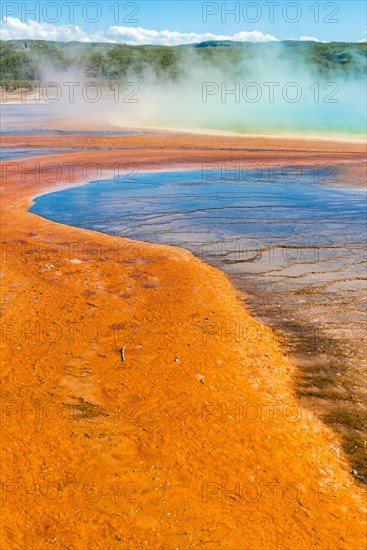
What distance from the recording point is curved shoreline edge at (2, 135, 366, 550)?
3.65m

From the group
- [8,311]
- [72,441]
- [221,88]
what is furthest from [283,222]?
[221,88]

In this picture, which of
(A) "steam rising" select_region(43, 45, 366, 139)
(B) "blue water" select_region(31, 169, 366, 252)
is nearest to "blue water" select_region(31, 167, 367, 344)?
(B) "blue water" select_region(31, 169, 366, 252)

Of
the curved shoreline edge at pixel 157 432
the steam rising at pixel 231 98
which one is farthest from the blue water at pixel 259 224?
the steam rising at pixel 231 98

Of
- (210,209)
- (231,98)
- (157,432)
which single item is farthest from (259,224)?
(231,98)

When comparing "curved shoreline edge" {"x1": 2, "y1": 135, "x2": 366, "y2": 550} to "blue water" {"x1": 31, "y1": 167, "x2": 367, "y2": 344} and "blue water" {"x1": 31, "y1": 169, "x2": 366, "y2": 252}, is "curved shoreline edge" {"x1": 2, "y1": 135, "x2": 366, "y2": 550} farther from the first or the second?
"blue water" {"x1": 31, "y1": 169, "x2": 366, "y2": 252}

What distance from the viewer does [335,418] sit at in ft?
16.0

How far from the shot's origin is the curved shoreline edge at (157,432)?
3650 millimetres

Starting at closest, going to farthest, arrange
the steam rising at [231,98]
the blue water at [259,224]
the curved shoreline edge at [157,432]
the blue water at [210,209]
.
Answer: the curved shoreline edge at [157,432] < the blue water at [259,224] < the blue water at [210,209] < the steam rising at [231,98]

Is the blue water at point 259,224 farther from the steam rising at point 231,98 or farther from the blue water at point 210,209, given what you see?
the steam rising at point 231,98

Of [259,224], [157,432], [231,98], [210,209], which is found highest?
[231,98]

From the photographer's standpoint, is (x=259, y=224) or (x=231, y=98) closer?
(x=259, y=224)

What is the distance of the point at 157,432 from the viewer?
14.9ft

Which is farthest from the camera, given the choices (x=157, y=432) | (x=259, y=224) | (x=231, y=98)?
(x=231, y=98)

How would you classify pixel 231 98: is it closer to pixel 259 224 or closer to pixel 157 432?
pixel 259 224
